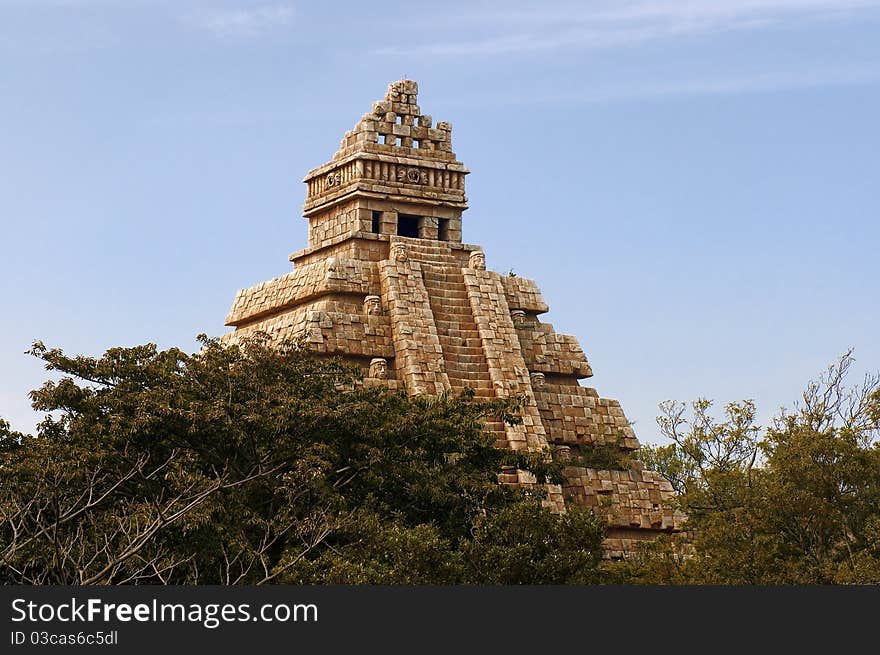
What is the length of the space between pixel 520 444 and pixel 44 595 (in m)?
18.4

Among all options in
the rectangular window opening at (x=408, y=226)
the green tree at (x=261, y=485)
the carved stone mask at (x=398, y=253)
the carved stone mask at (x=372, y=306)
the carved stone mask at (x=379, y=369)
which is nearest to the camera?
the green tree at (x=261, y=485)

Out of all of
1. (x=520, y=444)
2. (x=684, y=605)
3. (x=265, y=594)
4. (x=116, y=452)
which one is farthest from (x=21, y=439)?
(x=684, y=605)

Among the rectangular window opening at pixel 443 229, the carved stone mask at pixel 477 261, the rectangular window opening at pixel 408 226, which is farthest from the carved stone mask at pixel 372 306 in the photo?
the rectangular window opening at pixel 443 229

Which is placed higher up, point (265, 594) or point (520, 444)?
point (520, 444)

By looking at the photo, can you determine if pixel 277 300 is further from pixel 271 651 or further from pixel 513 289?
pixel 271 651

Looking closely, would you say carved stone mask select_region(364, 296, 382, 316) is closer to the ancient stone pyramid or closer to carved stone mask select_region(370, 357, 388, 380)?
the ancient stone pyramid

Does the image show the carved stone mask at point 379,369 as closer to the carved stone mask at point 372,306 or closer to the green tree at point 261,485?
the carved stone mask at point 372,306

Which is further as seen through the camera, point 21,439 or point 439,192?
point 439,192

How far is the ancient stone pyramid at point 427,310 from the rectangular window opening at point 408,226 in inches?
1.4

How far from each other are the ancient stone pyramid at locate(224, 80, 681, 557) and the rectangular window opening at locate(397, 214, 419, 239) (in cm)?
4

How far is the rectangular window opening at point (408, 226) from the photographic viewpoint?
41.9 m

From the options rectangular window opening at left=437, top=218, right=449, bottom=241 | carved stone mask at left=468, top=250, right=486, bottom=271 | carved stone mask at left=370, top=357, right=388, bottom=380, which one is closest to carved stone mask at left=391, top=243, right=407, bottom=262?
carved stone mask at left=468, top=250, right=486, bottom=271

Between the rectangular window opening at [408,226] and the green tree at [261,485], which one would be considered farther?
the rectangular window opening at [408,226]

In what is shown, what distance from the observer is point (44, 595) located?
19.4 m
